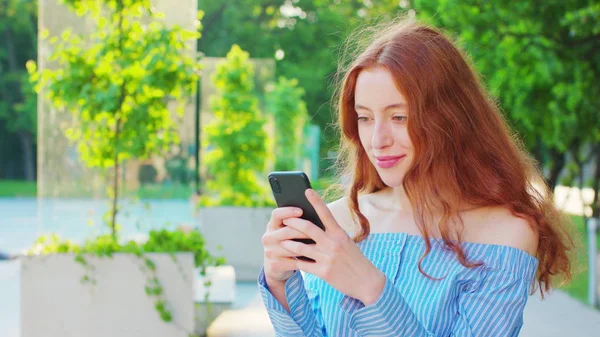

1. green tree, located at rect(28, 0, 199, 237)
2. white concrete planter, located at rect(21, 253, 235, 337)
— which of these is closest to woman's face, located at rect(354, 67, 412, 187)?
white concrete planter, located at rect(21, 253, 235, 337)

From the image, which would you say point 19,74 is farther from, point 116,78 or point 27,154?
point 116,78

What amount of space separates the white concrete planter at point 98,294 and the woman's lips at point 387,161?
11.3 feet

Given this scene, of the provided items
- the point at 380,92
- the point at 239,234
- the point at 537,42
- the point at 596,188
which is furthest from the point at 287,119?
the point at 380,92

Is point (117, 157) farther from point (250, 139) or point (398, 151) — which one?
point (250, 139)

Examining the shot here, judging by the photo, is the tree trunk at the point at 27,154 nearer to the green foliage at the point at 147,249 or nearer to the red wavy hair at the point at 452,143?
the green foliage at the point at 147,249

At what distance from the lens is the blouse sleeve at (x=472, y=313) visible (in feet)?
5.33

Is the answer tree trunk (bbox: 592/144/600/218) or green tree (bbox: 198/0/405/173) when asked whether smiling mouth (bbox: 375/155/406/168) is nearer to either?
tree trunk (bbox: 592/144/600/218)

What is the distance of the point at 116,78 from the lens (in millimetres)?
5387

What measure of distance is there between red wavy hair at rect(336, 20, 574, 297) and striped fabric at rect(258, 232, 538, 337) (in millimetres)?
37

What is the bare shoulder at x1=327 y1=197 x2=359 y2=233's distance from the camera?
220 cm

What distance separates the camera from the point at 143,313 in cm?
517

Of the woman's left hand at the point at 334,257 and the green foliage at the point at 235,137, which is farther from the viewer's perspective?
the green foliage at the point at 235,137

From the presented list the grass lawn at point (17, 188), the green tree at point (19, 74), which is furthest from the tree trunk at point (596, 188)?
the green tree at point (19, 74)

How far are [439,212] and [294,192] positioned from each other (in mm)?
479
